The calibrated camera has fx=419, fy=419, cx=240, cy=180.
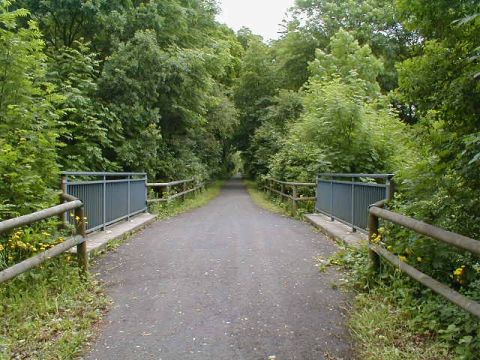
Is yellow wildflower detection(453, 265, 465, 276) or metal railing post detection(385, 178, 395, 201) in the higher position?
metal railing post detection(385, 178, 395, 201)

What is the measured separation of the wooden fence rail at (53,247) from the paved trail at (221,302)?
0.58 metres

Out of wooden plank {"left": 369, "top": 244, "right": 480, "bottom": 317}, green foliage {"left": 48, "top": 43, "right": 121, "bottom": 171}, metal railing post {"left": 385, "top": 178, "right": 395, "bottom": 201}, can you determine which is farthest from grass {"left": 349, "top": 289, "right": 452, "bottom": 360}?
green foliage {"left": 48, "top": 43, "right": 121, "bottom": 171}

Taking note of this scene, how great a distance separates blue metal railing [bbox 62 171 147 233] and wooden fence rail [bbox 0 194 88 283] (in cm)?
100

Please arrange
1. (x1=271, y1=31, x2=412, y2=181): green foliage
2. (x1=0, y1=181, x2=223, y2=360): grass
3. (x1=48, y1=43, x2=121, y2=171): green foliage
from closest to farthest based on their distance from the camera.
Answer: (x1=0, y1=181, x2=223, y2=360): grass → (x1=48, y1=43, x2=121, y2=171): green foliage → (x1=271, y1=31, x2=412, y2=181): green foliage

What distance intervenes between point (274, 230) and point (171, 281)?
467 centimetres

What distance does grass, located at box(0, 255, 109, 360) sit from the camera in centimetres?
343

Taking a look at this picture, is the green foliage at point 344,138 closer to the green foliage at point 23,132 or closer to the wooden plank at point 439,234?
the wooden plank at point 439,234

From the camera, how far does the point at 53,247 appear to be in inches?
179

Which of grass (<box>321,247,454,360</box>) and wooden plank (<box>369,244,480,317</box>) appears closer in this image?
wooden plank (<box>369,244,480,317</box>)

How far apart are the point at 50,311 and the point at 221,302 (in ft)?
5.72

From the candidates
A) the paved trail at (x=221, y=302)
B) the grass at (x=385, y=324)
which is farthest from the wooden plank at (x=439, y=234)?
the paved trail at (x=221, y=302)

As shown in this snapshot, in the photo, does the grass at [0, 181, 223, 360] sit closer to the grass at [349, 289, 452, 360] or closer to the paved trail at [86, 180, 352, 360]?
the paved trail at [86, 180, 352, 360]

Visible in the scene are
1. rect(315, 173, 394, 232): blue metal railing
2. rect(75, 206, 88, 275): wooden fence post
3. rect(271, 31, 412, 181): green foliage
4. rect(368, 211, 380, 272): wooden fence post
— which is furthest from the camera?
rect(271, 31, 412, 181): green foliage

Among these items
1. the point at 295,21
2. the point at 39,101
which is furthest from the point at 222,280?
the point at 295,21
